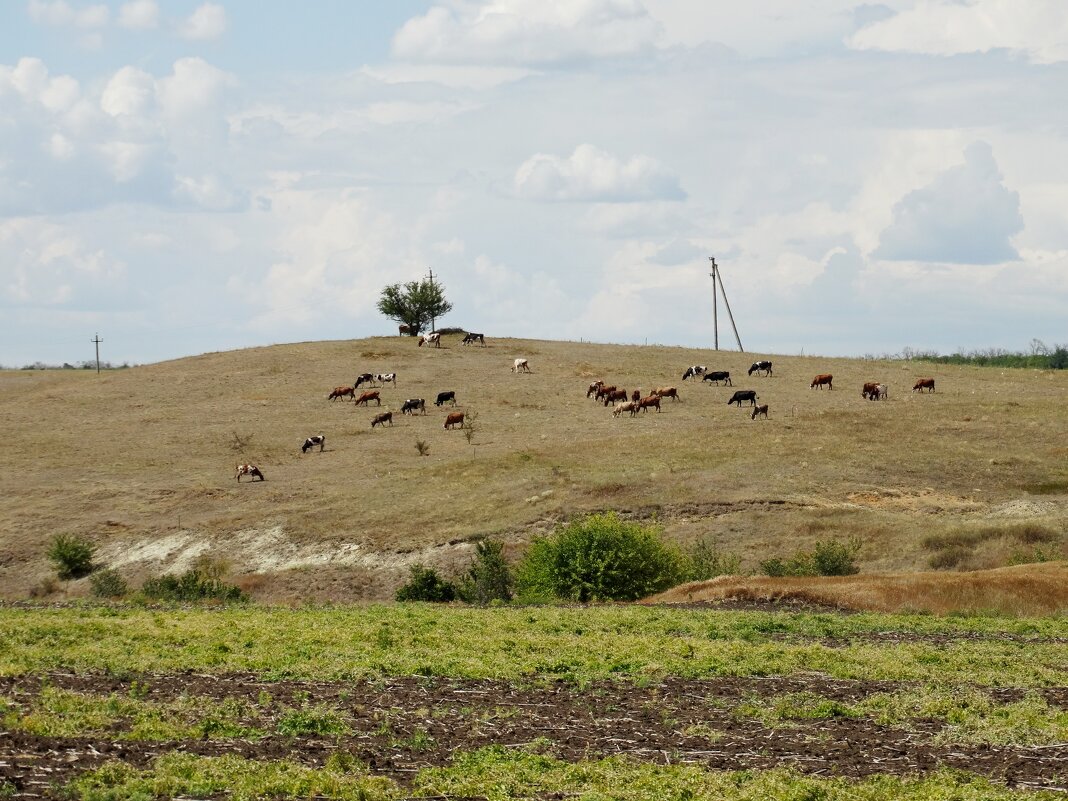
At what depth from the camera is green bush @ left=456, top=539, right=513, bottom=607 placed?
130ft

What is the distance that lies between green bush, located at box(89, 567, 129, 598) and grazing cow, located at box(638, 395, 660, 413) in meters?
35.7

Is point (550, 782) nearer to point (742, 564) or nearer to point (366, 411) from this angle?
point (742, 564)

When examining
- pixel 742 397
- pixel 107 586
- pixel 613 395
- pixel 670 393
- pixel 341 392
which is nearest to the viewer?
pixel 107 586

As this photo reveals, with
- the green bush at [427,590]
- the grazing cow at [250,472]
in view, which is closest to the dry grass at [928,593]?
the green bush at [427,590]

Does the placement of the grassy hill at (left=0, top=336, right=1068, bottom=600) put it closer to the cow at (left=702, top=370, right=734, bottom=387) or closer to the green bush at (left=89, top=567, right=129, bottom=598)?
the cow at (left=702, top=370, right=734, bottom=387)

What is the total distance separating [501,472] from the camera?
195 ft

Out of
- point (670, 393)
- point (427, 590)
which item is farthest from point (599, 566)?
point (670, 393)

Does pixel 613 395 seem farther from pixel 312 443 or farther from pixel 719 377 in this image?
pixel 312 443

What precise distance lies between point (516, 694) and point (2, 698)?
258 inches

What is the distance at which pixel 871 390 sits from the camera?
79.4m

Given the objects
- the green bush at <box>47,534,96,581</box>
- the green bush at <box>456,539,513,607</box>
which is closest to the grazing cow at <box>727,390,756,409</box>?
the green bush at <box>456,539,513,607</box>

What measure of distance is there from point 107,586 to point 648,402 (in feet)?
128

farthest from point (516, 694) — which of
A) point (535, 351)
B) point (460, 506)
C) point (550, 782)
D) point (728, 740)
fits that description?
point (535, 351)

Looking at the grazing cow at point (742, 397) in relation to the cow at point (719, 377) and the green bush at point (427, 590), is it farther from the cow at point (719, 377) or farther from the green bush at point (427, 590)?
the green bush at point (427, 590)
